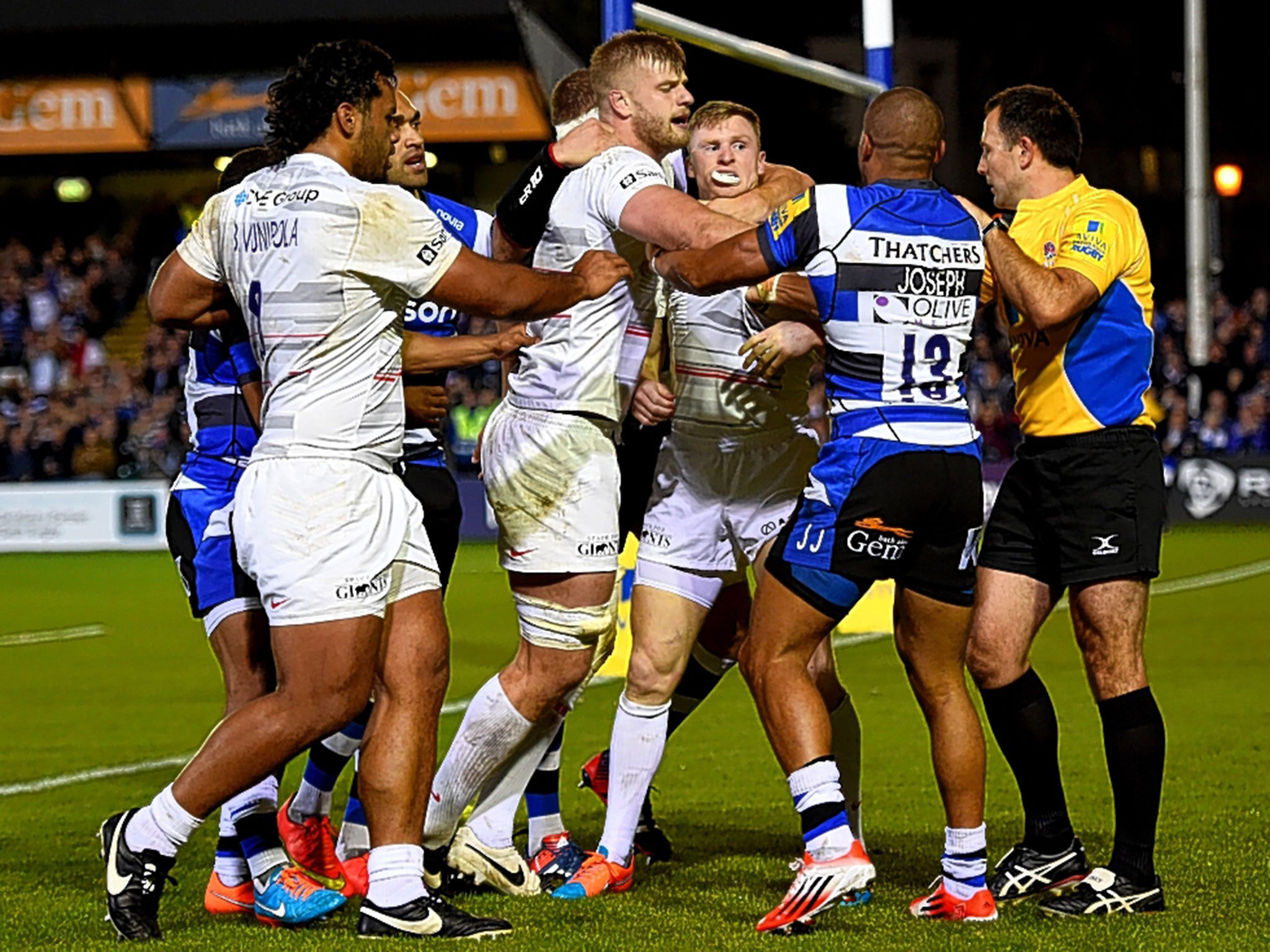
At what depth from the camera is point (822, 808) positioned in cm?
507

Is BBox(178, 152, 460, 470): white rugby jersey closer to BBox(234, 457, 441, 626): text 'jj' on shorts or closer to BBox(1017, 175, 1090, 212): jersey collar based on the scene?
BBox(234, 457, 441, 626): text 'jj' on shorts

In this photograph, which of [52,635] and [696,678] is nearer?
[696,678]

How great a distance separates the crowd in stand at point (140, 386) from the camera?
2450 cm

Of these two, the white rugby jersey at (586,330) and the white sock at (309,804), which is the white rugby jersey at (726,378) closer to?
the white rugby jersey at (586,330)

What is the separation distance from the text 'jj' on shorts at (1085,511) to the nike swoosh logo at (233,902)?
97.1 inches

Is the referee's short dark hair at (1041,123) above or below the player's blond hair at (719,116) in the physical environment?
below

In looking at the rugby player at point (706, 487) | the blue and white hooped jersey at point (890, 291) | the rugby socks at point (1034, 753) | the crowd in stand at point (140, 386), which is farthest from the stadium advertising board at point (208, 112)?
the blue and white hooped jersey at point (890, 291)

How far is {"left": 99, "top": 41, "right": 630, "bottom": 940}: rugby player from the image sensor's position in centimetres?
487

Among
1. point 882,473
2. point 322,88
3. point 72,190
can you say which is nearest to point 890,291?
point 882,473

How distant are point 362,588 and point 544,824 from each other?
5.15ft

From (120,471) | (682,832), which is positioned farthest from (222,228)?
(120,471)

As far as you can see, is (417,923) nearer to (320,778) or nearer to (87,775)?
(320,778)

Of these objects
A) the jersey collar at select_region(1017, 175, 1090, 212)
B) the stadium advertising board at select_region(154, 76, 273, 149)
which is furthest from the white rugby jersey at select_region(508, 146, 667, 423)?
the stadium advertising board at select_region(154, 76, 273, 149)

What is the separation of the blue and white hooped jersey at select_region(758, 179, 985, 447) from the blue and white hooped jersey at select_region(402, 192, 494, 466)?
134 centimetres
